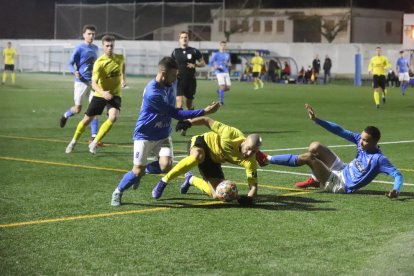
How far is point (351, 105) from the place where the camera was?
33156mm

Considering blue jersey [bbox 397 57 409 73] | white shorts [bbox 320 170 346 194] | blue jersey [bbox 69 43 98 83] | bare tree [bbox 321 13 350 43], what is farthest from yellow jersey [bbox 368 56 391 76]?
bare tree [bbox 321 13 350 43]

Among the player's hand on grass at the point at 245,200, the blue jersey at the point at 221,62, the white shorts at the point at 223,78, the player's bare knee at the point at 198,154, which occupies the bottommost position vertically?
the player's hand on grass at the point at 245,200

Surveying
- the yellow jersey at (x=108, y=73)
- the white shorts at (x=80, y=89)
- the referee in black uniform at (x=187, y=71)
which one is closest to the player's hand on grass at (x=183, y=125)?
the yellow jersey at (x=108, y=73)

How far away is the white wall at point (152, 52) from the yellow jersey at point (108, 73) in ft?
161

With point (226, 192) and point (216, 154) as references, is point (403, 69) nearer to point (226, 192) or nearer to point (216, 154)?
point (216, 154)

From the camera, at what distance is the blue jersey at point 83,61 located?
17938 millimetres

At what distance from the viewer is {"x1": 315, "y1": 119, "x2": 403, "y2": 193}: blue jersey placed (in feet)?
35.0

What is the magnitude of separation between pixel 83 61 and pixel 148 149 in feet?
26.1

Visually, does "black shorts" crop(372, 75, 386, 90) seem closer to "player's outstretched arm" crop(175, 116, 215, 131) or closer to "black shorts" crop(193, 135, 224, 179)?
"black shorts" crop(193, 135, 224, 179)

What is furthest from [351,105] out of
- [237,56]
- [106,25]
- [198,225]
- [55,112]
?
[106,25]

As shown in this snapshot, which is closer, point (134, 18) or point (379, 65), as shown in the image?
point (379, 65)

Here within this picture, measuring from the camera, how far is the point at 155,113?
10414 millimetres

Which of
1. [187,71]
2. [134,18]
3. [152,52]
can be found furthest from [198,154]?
[152,52]

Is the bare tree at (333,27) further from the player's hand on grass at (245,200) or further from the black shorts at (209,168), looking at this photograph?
the player's hand on grass at (245,200)
